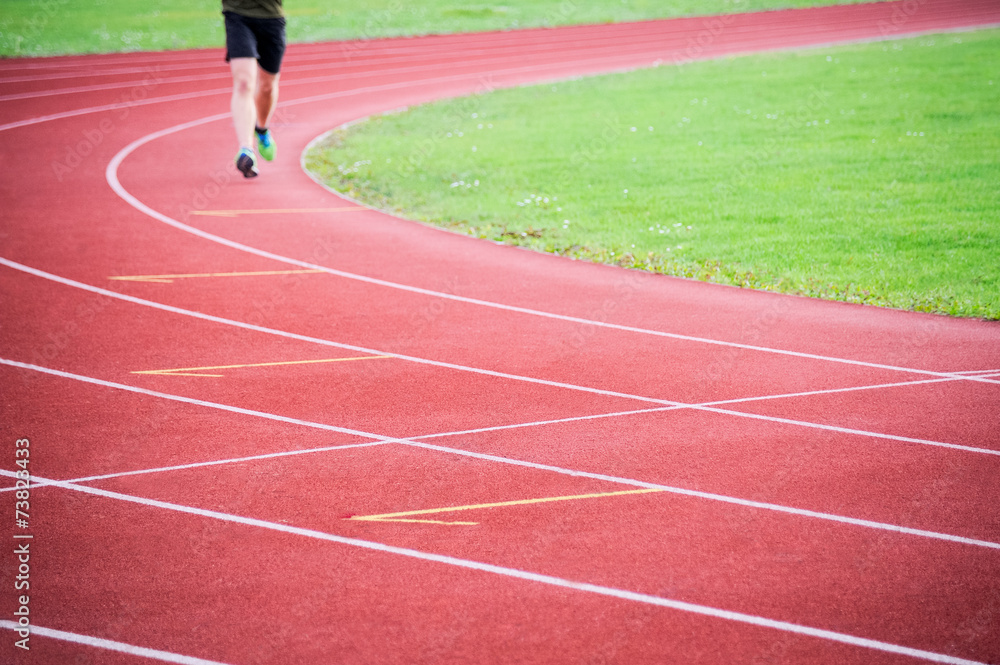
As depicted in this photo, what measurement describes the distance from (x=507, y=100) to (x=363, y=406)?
40.4 feet

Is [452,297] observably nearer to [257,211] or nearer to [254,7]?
[257,211]

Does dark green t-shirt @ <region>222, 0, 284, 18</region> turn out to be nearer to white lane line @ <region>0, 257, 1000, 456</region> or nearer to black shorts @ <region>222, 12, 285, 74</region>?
black shorts @ <region>222, 12, 285, 74</region>

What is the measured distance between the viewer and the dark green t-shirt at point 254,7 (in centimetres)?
946

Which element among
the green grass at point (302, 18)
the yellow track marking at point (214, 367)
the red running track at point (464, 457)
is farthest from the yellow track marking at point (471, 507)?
the green grass at point (302, 18)

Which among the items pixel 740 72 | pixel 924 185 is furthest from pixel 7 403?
pixel 740 72

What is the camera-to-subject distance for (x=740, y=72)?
18516 millimetres

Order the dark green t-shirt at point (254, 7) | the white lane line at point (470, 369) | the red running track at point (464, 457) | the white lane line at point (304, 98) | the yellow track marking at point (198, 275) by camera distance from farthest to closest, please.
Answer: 1. the white lane line at point (304, 98)
2. the dark green t-shirt at point (254, 7)
3. the yellow track marking at point (198, 275)
4. the white lane line at point (470, 369)
5. the red running track at point (464, 457)

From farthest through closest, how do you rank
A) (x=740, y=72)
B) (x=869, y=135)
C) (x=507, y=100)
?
(x=740, y=72) < (x=507, y=100) < (x=869, y=135)

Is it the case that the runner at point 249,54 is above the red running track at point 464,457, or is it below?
above

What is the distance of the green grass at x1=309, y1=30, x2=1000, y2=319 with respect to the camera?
25.8 ft

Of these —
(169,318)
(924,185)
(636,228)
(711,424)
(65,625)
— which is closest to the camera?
(65,625)

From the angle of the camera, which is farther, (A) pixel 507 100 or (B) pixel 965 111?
(A) pixel 507 100

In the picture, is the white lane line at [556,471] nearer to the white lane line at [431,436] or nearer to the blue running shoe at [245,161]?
the white lane line at [431,436]

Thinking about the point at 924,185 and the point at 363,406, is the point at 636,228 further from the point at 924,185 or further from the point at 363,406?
the point at 363,406
